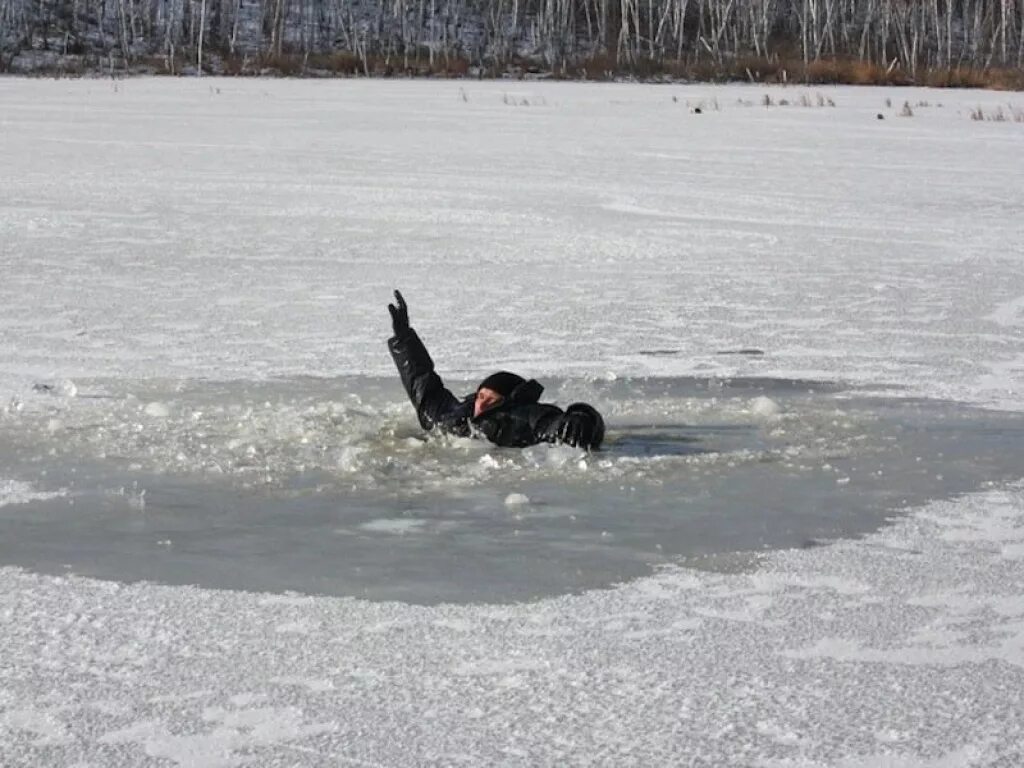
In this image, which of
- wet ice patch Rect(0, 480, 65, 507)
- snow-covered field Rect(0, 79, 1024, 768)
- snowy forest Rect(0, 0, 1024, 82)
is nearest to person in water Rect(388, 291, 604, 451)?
snow-covered field Rect(0, 79, 1024, 768)

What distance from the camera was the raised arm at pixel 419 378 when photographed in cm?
538

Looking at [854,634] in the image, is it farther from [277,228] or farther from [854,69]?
[854,69]

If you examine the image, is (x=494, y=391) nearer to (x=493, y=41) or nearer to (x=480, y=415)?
(x=480, y=415)

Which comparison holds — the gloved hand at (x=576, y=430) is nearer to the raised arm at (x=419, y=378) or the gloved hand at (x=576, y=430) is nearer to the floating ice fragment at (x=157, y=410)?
the raised arm at (x=419, y=378)

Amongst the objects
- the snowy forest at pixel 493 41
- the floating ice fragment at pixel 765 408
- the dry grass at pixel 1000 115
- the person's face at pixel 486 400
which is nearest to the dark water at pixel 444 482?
the floating ice fragment at pixel 765 408

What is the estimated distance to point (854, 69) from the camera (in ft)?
129

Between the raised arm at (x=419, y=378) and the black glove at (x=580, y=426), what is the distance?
0.44 meters

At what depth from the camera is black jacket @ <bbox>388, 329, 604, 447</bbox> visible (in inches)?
202

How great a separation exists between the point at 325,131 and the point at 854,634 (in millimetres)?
17729

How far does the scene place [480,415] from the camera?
523 cm

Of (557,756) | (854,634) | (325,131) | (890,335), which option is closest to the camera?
(557,756)

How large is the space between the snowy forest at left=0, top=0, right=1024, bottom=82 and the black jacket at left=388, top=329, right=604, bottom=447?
34183mm

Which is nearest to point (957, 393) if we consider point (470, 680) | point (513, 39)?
point (470, 680)

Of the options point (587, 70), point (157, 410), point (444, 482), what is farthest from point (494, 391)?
point (587, 70)
